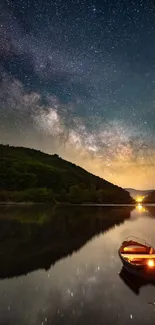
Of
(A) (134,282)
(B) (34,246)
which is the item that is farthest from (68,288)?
(B) (34,246)

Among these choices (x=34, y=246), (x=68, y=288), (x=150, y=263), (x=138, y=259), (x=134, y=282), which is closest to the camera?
(x=150, y=263)

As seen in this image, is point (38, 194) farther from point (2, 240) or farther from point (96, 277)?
point (96, 277)

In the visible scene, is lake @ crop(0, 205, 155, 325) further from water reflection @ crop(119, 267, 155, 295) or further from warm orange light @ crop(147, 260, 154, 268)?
warm orange light @ crop(147, 260, 154, 268)

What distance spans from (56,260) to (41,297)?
11.0 metres

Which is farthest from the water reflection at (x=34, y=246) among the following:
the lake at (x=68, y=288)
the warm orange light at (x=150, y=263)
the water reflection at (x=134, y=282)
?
the warm orange light at (x=150, y=263)

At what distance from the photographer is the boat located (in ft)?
68.8

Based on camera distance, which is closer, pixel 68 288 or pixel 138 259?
pixel 68 288

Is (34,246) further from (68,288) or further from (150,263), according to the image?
(150,263)

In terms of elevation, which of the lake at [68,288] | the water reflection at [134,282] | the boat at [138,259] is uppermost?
the boat at [138,259]

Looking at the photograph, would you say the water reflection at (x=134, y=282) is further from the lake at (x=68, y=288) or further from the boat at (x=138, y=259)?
the boat at (x=138, y=259)

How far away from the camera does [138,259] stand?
79.8 ft

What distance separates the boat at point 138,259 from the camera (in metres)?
21.0

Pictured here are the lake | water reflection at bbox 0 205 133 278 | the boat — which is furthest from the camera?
water reflection at bbox 0 205 133 278

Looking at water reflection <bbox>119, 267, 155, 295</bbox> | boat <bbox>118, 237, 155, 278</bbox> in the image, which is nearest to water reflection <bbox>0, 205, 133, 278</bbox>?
boat <bbox>118, 237, 155, 278</bbox>
